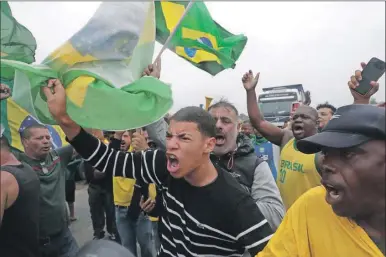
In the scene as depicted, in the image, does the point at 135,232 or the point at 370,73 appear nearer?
the point at 370,73

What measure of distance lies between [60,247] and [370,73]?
9.16 ft

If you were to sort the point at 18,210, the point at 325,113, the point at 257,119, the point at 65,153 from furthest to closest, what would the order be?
the point at 325,113, the point at 65,153, the point at 257,119, the point at 18,210

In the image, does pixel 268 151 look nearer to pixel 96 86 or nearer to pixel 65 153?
pixel 65 153

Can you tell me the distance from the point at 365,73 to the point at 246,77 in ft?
4.65

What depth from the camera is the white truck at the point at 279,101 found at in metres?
12.9

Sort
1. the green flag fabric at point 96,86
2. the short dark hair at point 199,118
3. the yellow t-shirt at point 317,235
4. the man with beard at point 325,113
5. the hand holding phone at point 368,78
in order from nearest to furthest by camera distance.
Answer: the yellow t-shirt at point 317,235, the green flag fabric at point 96,86, the short dark hair at point 199,118, the hand holding phone at point 368,78, the man with beard at point 325,113

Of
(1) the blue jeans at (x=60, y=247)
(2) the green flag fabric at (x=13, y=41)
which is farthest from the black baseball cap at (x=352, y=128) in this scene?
(1) the blue jeans at (x=60, y=247)

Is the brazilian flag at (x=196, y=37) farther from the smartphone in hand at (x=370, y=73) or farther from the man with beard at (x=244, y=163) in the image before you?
the smartphone in hand at (x=370, y=73)

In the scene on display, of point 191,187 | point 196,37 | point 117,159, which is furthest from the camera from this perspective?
point 196,37

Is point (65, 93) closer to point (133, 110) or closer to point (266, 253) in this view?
point (133, 110)

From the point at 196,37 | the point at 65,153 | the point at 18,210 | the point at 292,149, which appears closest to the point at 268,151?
the point at 292,149

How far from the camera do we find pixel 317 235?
4.88ft

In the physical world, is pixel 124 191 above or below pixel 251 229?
below

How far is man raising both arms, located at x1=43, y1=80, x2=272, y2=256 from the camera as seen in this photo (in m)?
1.88
